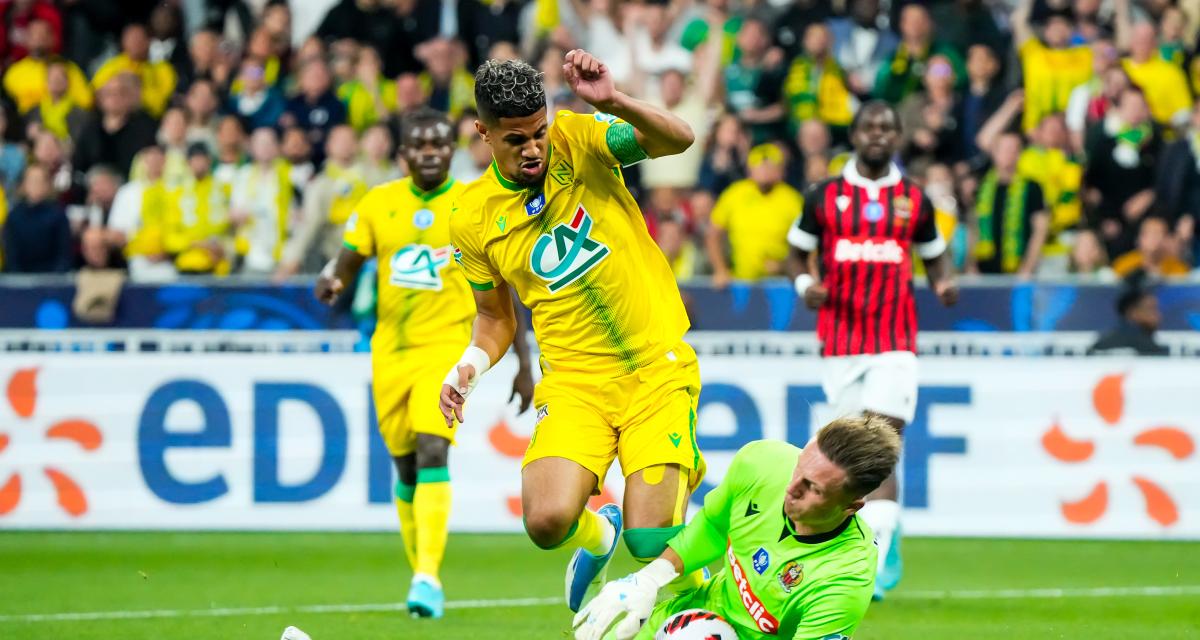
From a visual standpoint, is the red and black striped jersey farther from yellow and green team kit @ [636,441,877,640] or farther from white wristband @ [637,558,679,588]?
white wristband @ [637,558,679,588]

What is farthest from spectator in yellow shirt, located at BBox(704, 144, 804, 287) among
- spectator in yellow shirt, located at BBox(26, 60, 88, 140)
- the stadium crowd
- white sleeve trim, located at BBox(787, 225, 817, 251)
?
spectator in yellow shirt, located at BBox(26, 60, 88, 140)

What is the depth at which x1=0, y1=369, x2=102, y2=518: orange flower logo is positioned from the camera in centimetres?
1216

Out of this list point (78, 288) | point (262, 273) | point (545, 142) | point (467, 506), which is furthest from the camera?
point (262, 273)

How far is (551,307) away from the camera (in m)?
6.72

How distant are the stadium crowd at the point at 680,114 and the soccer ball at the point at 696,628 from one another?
349 inches

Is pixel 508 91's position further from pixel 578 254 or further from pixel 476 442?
pixel 476 442

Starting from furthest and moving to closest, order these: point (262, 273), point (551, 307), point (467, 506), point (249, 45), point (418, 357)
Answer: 1. point (249, 45)
2. point (262, 273)
3. point (467, 506)
4. point (418, 357)
5. point (551, 307)

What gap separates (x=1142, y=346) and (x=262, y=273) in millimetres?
7399

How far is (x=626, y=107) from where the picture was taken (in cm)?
581

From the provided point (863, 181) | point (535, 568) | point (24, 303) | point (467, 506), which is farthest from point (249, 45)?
point (863, 181)

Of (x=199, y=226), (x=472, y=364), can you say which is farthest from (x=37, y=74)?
(x=472, y=364)

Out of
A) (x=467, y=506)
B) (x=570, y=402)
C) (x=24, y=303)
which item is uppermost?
(x=570, y=402)

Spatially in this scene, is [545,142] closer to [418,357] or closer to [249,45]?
[418,357]

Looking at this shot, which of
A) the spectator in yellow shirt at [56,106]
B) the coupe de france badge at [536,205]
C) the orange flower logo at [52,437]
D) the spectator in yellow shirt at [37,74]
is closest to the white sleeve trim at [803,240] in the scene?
the coupe de france badge at [536,205]
